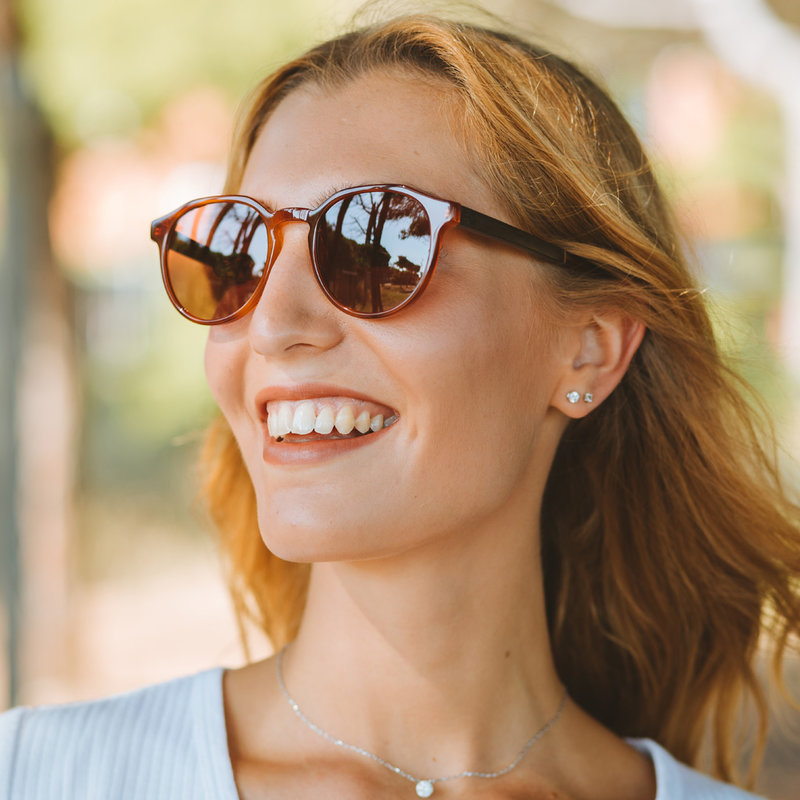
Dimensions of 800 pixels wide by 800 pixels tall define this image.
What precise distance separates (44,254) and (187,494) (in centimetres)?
259

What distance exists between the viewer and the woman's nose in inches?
70.6

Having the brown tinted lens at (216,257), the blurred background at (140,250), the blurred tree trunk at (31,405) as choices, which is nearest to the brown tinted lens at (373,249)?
the brown tinted lens at (216,257)

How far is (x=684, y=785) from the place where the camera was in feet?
7.00

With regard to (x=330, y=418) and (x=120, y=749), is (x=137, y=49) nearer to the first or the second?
(x=330, y=418)

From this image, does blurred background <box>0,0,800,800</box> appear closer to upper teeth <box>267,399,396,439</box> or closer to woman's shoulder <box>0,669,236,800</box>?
upper teeth <box>267,399,396,439</box>

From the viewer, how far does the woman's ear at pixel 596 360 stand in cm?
207

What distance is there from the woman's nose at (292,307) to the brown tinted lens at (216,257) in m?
0.07

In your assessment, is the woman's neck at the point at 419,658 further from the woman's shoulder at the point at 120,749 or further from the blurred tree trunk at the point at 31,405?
the blurred tree trunk at the point at 31,405

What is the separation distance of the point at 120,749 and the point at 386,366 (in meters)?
0.90

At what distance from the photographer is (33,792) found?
1.83 meters

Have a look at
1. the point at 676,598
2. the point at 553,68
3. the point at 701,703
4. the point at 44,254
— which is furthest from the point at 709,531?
the point at 44,254

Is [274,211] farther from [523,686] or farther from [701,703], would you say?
[701,703]

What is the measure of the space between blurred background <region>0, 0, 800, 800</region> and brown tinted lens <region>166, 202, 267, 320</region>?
5.50 ft

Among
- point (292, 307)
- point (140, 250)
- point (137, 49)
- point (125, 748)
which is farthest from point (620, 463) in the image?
point (140, 250)
